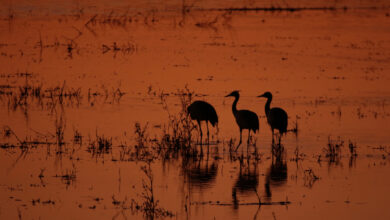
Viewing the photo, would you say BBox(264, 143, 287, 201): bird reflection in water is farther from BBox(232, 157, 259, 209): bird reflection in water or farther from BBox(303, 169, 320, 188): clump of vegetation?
BBox(303, 169, 320, 188): clump of vegetation

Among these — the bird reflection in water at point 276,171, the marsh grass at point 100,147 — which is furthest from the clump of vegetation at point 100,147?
the bird reflection in water at point 276,171

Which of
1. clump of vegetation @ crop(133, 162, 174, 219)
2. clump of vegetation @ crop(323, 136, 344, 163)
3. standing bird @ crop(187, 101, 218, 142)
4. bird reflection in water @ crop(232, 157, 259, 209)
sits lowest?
clump of vegetation @ crop(133, 162, 174, 219)

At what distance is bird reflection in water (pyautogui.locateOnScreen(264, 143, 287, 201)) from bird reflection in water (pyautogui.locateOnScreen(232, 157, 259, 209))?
172mm

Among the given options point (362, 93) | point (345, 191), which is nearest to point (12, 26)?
point (362, 93)

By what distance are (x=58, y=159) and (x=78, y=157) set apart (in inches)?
13.3

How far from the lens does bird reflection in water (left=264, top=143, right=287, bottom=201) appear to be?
1311 centimetres

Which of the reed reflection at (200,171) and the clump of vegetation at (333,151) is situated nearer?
the reed reflection at (200,171)

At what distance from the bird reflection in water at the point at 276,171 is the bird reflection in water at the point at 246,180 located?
17 centimetres

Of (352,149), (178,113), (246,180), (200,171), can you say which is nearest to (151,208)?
(246,180)

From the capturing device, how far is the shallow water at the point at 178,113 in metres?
12.3

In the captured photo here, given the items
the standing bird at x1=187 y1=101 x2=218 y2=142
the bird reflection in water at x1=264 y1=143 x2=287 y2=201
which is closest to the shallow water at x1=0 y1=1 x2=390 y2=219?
the bird reflection in water at x1=264 y1=143 x2=287 y2=201

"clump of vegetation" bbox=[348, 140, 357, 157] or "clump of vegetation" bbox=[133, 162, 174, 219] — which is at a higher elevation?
"clump of vegetation" bbox=[348, 140, 357, 157]

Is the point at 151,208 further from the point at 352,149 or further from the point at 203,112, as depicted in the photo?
the point at 203,112

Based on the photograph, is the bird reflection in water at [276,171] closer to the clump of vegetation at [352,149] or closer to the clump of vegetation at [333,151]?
the clump of vegetation at [333,151]
